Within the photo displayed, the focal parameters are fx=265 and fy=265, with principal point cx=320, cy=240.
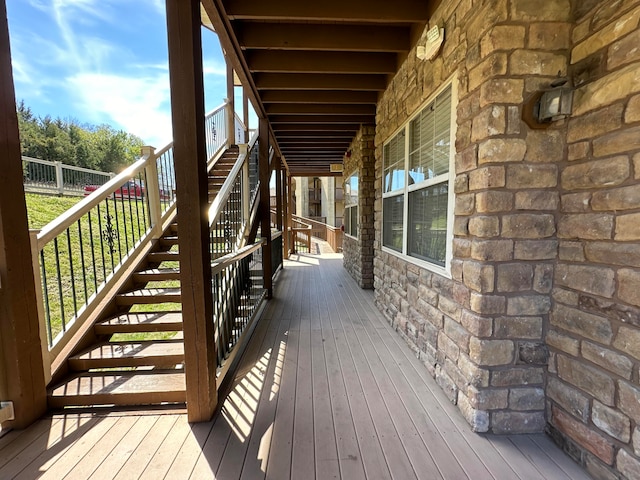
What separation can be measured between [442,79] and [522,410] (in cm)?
226

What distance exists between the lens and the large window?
2.01 meters

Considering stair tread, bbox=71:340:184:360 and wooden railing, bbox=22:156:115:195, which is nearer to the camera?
stair tread, bbox=71:340:184:360

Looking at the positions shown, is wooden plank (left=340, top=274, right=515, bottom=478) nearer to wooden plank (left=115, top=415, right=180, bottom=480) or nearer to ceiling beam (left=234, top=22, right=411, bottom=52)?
wooden plank (left=115, top=415, right=180, bottom=480)

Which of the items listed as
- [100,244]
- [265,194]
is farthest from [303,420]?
[265,194]

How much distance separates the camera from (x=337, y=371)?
2.19 metres

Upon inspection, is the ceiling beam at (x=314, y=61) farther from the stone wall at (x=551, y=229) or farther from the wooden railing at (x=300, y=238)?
the wooden railing at (x=300, y=238)

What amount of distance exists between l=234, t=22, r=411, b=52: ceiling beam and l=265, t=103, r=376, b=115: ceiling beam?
151 centimetres

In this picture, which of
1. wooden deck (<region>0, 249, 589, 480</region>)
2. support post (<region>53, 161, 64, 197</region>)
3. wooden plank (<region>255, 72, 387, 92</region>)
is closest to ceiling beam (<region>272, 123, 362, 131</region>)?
wooden plank (<region>255, 72, 387, 92</region>)

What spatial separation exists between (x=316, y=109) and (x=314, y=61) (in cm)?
121

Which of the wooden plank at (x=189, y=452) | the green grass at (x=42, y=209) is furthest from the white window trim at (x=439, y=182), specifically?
the green grass at (x=42, y=209)

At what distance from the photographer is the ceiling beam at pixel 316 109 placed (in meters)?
4.04

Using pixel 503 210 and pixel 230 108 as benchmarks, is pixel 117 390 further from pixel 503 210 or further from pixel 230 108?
pixel 230 108

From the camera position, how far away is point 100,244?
→ 2865 mm

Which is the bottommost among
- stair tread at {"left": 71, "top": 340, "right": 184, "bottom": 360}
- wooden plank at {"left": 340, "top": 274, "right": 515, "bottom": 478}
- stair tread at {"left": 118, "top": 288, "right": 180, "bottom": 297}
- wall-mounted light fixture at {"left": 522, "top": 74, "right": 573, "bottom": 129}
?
wooden plank at {"left": 340, "top": 274, "right": 515, "bottom": 478}
